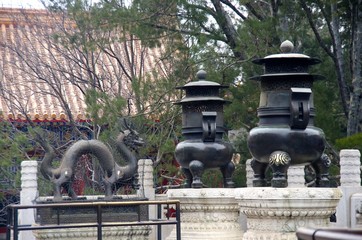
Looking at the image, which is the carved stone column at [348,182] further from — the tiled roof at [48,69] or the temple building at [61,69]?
the tiled roof at [48,69]

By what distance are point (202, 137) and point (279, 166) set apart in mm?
2843

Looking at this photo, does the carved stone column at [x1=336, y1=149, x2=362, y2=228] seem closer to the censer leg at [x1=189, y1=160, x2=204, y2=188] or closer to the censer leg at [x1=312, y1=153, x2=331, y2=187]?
the censer leg at [x1=189, y1=160, x2=204, y2=188]

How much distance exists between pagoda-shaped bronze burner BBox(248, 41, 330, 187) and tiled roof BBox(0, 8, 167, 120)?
7.06 m

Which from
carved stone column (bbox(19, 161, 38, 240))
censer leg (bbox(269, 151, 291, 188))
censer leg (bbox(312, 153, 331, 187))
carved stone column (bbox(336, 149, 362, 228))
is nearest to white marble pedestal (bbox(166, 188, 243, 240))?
carved stone column (bbox(336, 149, 362, 228))

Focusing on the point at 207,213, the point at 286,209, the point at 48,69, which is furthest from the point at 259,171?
the point at 48,69

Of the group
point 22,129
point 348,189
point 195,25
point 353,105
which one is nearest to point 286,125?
point 348,189

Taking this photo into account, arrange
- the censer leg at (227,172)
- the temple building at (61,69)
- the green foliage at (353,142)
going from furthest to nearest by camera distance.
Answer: the temple building at (61,69) < the green foliage at (353,142) < the censer leg at (227,172)

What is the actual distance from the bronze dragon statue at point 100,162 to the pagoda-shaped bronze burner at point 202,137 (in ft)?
2.20

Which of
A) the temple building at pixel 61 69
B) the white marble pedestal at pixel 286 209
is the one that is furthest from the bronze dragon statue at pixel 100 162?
the temple building at pixel 61 69

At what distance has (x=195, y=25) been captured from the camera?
46.3ft

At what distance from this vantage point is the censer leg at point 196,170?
30.6ft

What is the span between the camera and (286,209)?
21.8 feet

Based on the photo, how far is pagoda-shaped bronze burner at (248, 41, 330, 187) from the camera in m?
6.84

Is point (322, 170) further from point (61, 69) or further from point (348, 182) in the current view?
point (61, 69)
